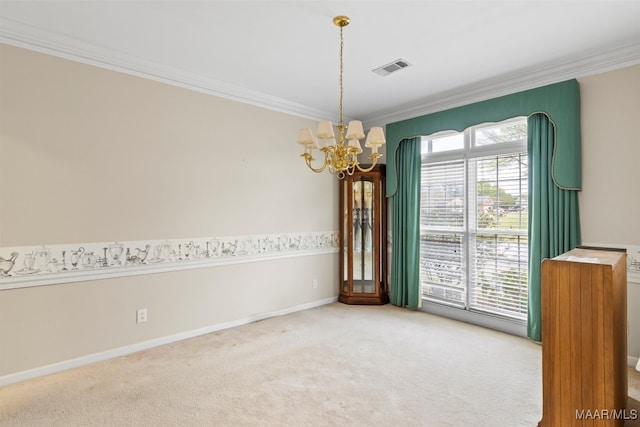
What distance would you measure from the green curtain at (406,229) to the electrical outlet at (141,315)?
3010 millimetres

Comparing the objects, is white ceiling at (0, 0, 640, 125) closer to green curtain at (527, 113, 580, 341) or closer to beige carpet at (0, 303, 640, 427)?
green curtain at (527, 113, 580, 341)

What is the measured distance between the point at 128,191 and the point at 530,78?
158 inches

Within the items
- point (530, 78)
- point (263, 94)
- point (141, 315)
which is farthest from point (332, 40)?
point (141, 315)

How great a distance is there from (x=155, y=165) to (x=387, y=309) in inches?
128

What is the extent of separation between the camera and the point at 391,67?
333 centimetres

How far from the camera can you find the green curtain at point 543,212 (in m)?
3.21

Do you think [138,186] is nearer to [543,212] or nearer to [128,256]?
[128,256]

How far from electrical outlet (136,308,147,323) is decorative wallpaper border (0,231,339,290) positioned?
1.17 feet

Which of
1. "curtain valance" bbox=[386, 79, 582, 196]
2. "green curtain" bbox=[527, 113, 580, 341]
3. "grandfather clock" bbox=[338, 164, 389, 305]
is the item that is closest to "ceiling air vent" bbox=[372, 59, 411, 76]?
"curtain valance" bbox=[386, 79, 582, 196]

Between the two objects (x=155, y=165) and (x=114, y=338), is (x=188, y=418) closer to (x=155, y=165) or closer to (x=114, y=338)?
(x=114, y=338)

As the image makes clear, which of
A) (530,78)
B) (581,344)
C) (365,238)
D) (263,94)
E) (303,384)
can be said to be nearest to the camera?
(581,344)

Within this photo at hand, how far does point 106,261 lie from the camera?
303cm

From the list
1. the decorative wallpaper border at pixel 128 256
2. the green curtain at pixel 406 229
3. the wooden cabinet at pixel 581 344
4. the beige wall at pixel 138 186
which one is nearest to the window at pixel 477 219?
the green curtain at pixel 406 229

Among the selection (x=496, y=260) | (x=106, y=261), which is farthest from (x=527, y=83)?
(x=106, y=261)
